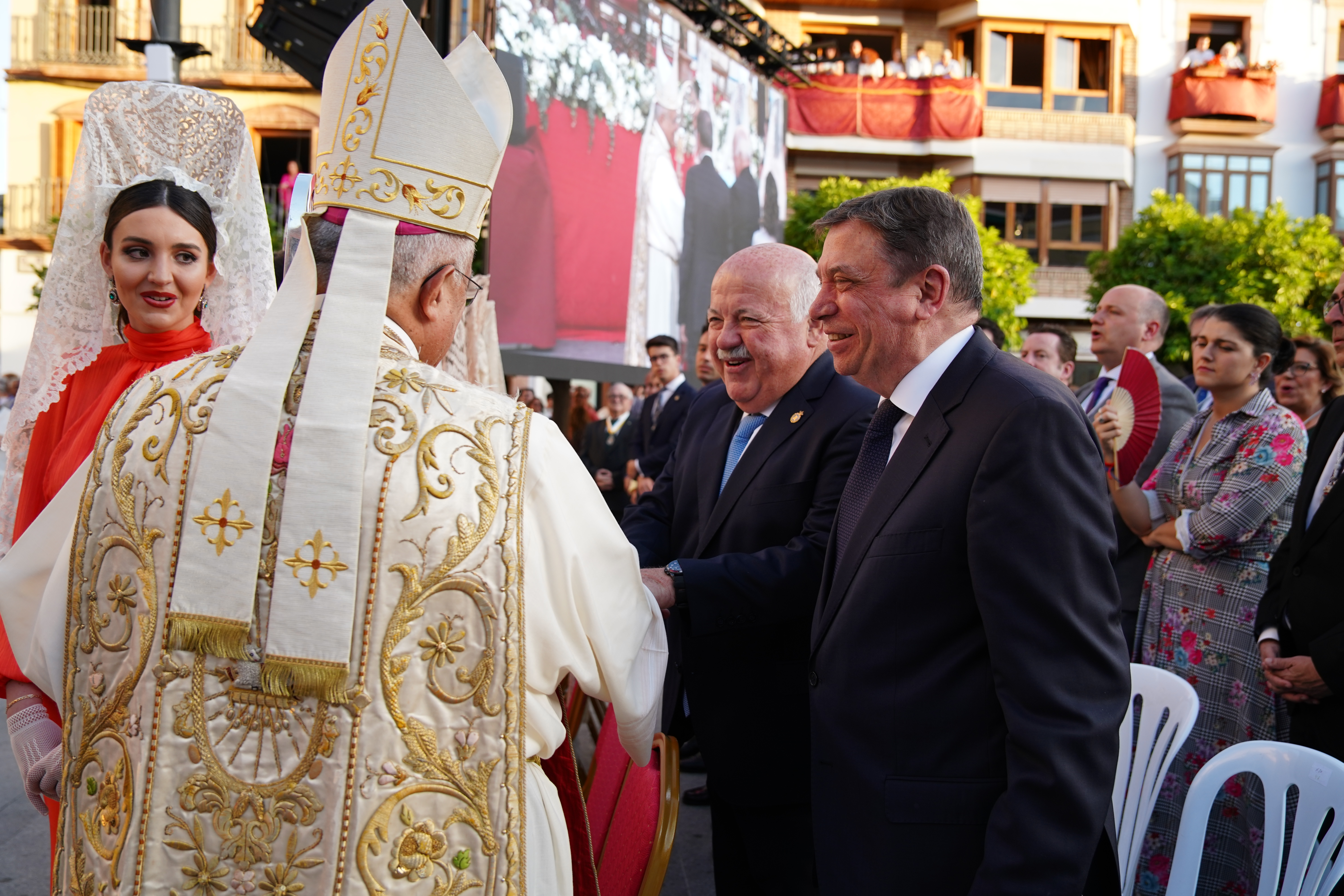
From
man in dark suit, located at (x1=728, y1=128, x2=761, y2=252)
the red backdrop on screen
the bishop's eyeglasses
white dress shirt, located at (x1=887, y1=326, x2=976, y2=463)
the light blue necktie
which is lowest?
the light blue necktie

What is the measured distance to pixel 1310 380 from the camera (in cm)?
527

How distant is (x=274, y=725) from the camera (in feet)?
4.64

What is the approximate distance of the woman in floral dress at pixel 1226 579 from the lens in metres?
3.36

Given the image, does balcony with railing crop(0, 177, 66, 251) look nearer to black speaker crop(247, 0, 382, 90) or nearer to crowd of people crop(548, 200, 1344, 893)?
black speaker crop(247, 0, 382, 90)

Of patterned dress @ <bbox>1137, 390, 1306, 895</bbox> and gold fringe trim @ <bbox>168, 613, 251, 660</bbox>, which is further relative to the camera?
patterned dress @ <bbox>1137, 390, 1306, 895</bbox>

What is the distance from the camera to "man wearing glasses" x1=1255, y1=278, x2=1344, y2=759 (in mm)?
2869

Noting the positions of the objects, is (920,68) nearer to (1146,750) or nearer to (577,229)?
(577,229)

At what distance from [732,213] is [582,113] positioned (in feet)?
15.5

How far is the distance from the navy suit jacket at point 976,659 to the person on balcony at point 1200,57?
88.7 feet

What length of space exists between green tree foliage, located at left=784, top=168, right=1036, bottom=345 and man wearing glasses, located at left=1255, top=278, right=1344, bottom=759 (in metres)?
15.8

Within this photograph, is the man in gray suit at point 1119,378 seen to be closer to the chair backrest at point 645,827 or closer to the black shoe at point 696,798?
the black shoe at point 696,798

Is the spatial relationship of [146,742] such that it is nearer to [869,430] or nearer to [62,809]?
[62,809]

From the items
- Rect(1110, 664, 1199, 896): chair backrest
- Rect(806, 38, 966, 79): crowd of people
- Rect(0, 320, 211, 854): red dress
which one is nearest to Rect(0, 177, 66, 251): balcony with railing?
Rect(806, 38, 966, 79): crowd of people

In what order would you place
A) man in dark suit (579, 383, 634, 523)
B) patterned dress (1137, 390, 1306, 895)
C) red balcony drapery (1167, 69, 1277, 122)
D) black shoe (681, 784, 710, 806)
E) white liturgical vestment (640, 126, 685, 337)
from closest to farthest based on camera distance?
patterned dress (1137, 390, 1306, 895) < black shoe (681, 784, 710, 806) < man in dark suit (579, 383, 634, 523) < white liturgical vestment (640, 126, 685, 337) < red balcony drapery (1167, 69, 1277, 122)
